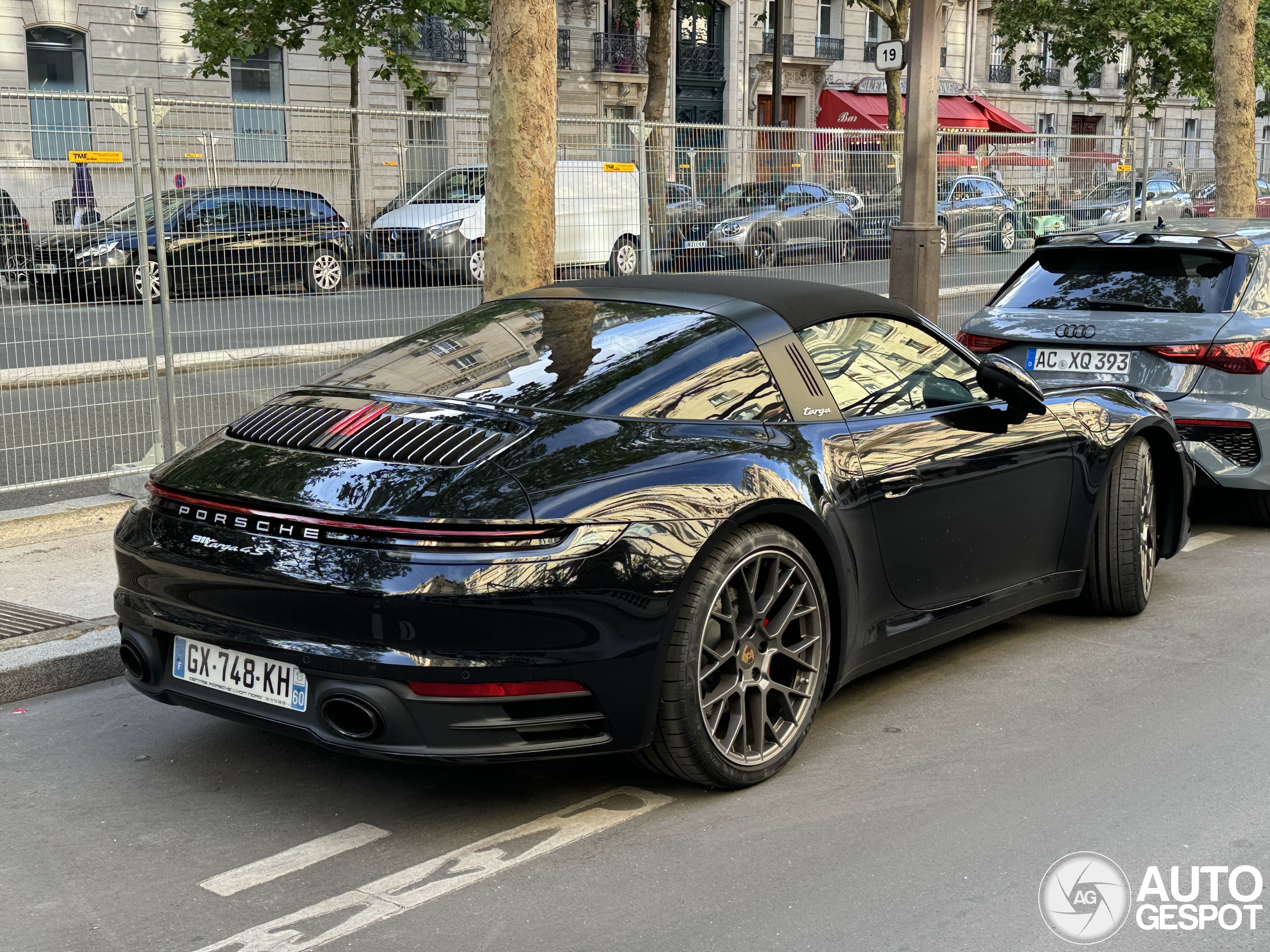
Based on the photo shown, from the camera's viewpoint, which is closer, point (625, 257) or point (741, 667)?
point (741, 667)

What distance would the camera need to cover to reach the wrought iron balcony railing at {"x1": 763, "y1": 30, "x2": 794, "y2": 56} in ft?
143

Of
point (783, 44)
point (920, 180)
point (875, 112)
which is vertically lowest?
point (920, 180)

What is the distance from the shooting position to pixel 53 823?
155 inches

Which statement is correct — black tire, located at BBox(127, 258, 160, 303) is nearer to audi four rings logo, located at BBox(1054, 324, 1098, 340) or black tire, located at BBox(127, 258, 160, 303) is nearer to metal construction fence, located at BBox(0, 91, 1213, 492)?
metal construction fence, located at BBox(0, 91, 1213, 492)

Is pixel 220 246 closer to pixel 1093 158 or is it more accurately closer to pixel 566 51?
pixel 1093 158

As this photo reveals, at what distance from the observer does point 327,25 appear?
2553 cm

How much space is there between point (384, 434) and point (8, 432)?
420 cm

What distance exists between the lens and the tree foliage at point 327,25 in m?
24.4

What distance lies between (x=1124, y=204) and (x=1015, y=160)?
2820 mm

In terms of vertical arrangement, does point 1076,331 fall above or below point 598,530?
above

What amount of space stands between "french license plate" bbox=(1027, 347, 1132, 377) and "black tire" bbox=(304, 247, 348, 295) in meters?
3.86

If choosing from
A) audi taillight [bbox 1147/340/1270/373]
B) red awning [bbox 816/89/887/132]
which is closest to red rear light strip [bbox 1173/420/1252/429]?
audi taillight [bbox 1147/340/1270/373]

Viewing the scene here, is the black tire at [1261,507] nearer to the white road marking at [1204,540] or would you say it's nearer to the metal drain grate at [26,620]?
the white road marking at [1204,540]

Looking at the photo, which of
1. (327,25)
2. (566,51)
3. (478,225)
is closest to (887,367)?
(478,225)
